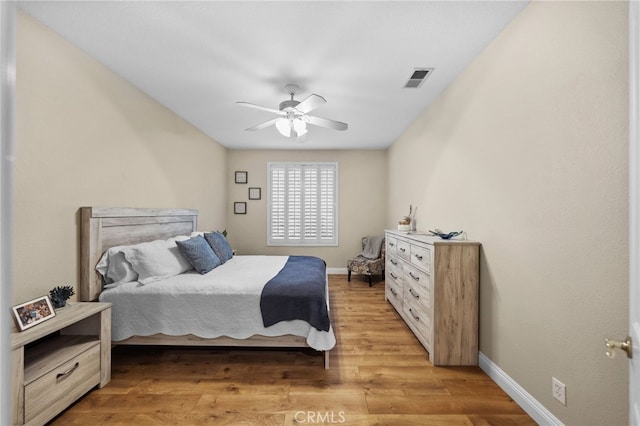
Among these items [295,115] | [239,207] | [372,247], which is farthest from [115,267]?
[372,247]

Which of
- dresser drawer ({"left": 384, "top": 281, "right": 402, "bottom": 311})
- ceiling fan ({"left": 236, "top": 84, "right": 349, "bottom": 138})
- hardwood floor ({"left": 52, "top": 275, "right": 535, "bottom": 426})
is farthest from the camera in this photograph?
dresser drawer ({"left": 384, "top": 281, "right": 402, "bottom": 311})

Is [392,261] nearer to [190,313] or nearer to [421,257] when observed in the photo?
[421,257]

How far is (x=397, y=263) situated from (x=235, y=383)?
2284mm

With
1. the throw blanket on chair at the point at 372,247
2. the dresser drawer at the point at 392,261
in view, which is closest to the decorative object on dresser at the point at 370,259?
the throw blanket on chair at the point at 372,247

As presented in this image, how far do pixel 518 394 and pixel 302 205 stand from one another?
14.6ft

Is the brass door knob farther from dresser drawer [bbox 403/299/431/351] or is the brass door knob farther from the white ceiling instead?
the white ceiling

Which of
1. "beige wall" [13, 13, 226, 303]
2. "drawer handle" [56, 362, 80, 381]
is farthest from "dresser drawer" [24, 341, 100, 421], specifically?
"beige wall" [13, 13, 226, 303]

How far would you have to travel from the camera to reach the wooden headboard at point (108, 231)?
7.47 feet

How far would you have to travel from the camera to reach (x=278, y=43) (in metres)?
2.12

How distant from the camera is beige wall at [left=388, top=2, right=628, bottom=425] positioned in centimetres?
128

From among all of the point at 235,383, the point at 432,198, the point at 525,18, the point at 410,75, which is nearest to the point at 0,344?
the point at 235,383

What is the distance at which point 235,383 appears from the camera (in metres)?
2.08

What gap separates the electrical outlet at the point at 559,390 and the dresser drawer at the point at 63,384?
3018 mm

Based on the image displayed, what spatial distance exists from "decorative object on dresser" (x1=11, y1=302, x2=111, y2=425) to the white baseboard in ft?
9.45
